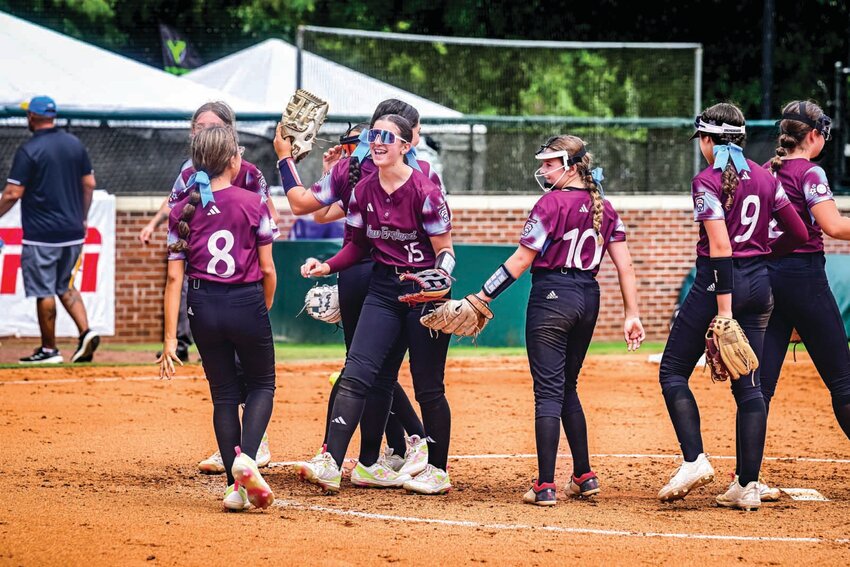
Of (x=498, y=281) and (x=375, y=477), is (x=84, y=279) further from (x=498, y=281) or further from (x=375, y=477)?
(x=498, y=281)

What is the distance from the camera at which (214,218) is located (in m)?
6.45

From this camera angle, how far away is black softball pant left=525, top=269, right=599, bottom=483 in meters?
6.85

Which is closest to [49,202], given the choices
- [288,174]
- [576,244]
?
[288,174]

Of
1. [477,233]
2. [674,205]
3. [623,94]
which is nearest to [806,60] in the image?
[623,94]

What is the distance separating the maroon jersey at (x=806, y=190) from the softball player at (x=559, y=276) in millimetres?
982

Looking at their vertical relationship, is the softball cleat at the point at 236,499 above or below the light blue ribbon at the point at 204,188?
below

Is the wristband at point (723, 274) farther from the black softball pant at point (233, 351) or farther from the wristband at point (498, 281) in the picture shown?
the black softball pant at point (233, 351)

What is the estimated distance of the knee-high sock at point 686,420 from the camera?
272 inches

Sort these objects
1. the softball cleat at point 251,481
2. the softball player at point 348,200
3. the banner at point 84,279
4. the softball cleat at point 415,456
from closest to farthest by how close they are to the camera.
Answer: the softball cleat at point 251,481 < the softball player at point 348,200 < the softball cleat at point 415,456 < the banner at point 84,279

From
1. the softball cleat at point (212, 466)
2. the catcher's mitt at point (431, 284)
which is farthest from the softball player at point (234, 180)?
the catcher's mitt at point (431, 284)

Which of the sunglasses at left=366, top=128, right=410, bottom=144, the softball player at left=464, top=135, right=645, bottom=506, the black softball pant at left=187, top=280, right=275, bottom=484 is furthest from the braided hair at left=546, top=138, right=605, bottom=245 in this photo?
the black softball pant at left=187, top=280, right=275, bottom=484

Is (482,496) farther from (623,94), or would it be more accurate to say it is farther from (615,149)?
(623,94)

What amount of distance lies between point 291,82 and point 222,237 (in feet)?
50.9

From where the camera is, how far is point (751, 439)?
6828mm
